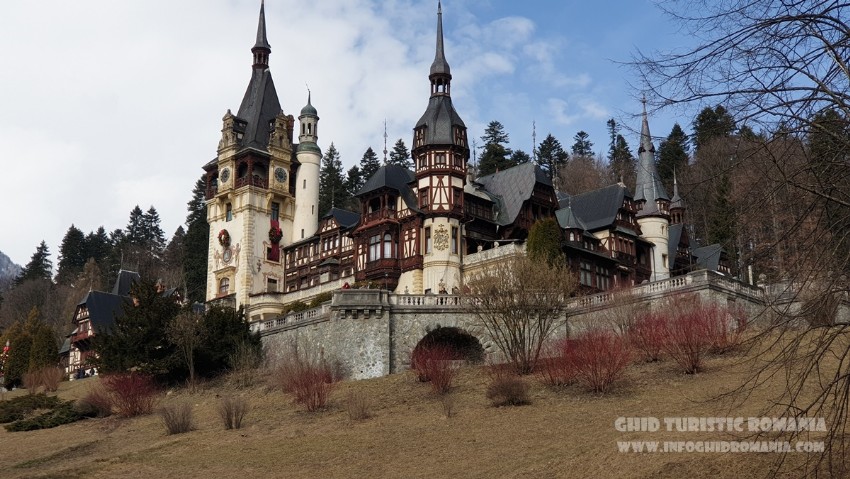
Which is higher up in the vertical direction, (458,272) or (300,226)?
(300,226)

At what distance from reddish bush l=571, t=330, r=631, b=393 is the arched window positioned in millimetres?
22907

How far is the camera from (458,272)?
5194 centimetres

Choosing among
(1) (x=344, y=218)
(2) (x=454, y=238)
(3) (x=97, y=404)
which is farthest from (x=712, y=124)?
(1) (x=344, y=218)

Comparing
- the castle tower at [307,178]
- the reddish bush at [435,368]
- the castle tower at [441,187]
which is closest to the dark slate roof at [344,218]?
the castle tower at [307,178]

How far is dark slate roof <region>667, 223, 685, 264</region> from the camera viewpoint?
62509mm

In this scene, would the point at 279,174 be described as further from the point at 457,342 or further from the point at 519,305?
the point at 519,305

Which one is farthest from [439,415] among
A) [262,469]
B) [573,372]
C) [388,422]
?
[262,469]

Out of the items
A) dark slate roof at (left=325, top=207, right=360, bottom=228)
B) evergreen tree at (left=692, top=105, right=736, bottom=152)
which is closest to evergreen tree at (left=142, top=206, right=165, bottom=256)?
dark slate roof at (left=325, top=207, right=360, bottom=228)

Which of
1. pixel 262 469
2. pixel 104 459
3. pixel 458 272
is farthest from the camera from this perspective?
pixel 458 272

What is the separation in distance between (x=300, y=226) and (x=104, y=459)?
129ft

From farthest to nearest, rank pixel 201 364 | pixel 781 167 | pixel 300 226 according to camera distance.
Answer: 1. pixel 300 226
2. pixel 201 364
3. pixel 781 167

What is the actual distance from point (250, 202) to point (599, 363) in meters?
39.0

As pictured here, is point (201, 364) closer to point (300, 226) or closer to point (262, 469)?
point (262, 469)

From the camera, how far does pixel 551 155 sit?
321ft
